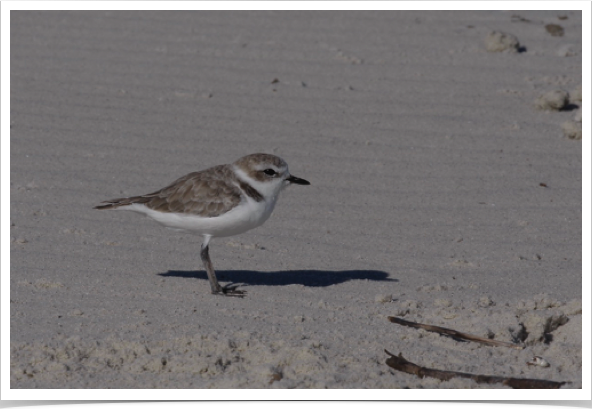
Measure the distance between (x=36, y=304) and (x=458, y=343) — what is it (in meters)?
2.31

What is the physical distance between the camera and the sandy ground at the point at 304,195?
4379mm

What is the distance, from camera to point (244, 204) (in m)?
5.29

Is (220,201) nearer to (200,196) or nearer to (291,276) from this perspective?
(200,196)

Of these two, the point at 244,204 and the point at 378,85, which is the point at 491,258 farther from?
the point at 378,85

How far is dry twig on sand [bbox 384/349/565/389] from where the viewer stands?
4.00 m

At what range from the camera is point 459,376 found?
4.07 meters

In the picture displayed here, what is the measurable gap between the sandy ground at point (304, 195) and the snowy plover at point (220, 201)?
15.1 inches

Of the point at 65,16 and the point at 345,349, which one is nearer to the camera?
the point at 345,349

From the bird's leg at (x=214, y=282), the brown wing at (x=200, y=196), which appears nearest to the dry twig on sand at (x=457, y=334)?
the bird's leg at (x=214, y=282)

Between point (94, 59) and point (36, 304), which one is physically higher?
point (94, 59)

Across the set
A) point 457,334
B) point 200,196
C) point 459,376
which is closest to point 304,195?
point 200,196

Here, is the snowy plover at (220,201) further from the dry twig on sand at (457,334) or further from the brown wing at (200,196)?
the dry twig on sand at (457,334)

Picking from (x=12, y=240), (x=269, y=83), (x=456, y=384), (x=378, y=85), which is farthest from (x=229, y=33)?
(x=456, y=384)

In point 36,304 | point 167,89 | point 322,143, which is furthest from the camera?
point 167,89
